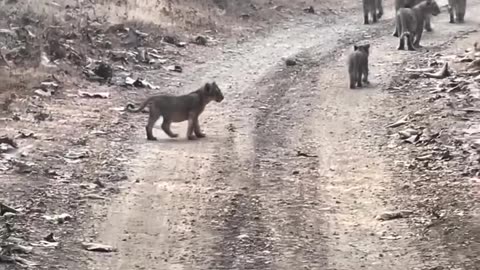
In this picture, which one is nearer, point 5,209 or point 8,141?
point 5,209

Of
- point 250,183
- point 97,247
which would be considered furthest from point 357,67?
point 97,247

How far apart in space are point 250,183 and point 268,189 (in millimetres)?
307

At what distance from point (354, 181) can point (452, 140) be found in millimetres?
1957

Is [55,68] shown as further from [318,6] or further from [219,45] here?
[318,6]

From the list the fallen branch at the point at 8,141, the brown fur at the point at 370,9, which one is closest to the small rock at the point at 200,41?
the brown fur at the point at 370,9

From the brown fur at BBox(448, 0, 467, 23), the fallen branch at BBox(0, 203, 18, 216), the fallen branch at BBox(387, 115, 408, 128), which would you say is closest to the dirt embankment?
the fallen branch at BBox(0, 203, 18, 216)

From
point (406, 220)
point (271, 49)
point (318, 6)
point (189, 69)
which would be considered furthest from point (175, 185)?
point (318, 6)

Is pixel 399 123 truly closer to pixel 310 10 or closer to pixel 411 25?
pixel 411 25

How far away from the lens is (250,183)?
424 inches

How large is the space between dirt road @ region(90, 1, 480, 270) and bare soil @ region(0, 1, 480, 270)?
21mm

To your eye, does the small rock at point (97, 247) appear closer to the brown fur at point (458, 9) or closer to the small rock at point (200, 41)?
the small rock at point (200, 41)

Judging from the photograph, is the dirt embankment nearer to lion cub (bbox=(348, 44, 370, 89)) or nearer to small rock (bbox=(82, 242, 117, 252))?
small rock (bbox=(82, 242, 117, 252))

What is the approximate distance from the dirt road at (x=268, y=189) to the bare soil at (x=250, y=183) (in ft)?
0.07

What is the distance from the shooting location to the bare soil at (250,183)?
8586 millimetres
